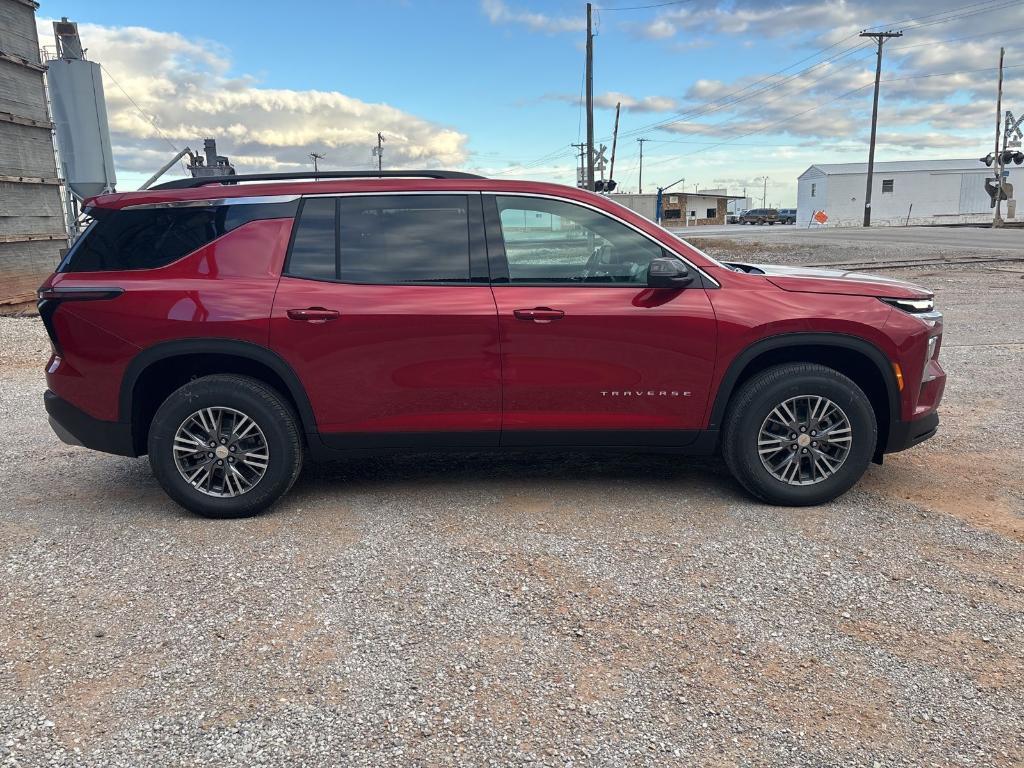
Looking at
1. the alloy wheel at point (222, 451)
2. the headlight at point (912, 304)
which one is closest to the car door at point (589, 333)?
the headlight at point (912, 304)

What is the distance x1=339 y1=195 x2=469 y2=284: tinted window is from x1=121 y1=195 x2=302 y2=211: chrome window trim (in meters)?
0.32

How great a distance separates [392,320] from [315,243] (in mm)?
615

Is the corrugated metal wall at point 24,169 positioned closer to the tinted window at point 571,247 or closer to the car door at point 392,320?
the car door at point 392,320

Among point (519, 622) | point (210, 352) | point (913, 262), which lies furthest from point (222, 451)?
point (913, 262)

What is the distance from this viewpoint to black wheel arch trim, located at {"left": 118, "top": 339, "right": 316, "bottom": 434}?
4066mm

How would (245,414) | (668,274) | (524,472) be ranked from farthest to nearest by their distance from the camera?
1. (524,472)
2. (245,414)
3. (668,274)

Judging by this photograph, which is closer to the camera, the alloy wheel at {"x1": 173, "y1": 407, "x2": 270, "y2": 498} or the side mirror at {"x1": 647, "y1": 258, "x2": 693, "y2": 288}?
the side mirror at {"x1": 647, "y1": 258, "x2": 693, "y2": 288}

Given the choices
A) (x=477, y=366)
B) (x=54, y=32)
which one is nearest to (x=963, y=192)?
(x=54, y=32)

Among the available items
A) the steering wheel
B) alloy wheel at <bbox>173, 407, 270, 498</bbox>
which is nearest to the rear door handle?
alloy wheel at <bbox>173, 407, 270, 498</bbox>

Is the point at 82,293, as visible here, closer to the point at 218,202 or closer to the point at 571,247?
the point at 218,202

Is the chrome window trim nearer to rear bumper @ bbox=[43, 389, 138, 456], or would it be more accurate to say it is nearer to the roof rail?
the roof rail

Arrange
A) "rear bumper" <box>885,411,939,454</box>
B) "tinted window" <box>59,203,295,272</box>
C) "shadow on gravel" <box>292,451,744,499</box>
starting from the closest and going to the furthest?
"tinted window" <box>59,203,295,272</box> < "rear bumper" <box>885,411,939,454</box> < "shadow on gravel" <box>292,451,744,499</box>

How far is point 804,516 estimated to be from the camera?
13.7 ft

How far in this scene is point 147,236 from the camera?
13.6 ft
